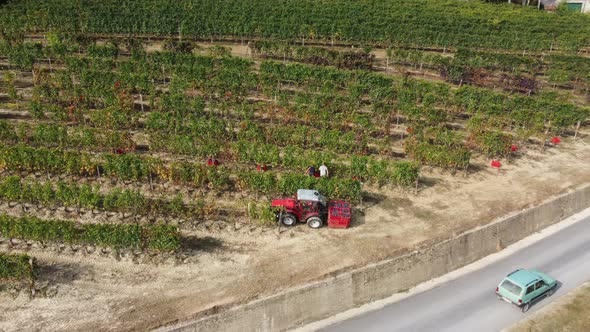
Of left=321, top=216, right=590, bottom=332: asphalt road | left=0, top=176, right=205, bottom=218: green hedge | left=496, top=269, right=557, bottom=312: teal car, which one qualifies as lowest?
left=321, top=216, right=590, bottom=332: asphalt road

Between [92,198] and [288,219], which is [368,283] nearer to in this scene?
[288,219]

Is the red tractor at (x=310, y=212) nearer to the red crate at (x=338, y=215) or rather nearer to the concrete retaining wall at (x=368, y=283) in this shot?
the red crate at (x=338, y=215)

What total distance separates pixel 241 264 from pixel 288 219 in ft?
A: 11.3

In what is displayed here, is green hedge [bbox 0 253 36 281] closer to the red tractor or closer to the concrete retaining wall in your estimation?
the concrete retaining wall

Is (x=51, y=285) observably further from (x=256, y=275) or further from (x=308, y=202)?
(x=308, y=202)

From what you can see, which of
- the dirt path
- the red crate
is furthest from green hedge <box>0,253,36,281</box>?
the red crate

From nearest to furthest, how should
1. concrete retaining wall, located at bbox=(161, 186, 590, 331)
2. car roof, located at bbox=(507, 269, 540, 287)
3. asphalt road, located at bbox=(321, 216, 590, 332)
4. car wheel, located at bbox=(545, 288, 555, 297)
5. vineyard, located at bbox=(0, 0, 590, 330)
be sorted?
concrete retaining wall, located at bbox=(161, 186, 590, 331)
asphalt road, located at bbox=(321, 216, 590, 332)
car roof, located at bbox=(507, 269, 540, 287)
car wheel, located at bbox=(545, 288, 555, 297)
vineyard, located at bbox=(0, 0, 590, 330)

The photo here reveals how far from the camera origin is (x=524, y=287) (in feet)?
68.7

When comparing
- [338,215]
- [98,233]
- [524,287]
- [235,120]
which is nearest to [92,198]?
[98,233]

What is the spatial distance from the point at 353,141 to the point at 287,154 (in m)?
4.79

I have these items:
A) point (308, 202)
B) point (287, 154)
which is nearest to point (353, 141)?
point (287, 154)

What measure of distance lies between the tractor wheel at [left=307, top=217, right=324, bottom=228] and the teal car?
850 centimetres

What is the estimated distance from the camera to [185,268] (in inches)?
865

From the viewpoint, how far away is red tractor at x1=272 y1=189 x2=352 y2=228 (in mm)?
24219
